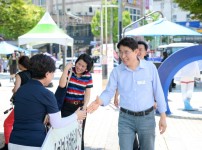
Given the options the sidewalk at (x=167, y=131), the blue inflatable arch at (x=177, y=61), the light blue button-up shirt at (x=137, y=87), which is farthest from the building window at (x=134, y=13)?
the light blue button-up shirt at (x=137, y=87)

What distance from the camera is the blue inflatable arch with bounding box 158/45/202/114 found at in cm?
1231

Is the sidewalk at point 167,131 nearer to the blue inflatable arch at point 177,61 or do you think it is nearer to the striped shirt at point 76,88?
the blue inflatable arch at point 177,61

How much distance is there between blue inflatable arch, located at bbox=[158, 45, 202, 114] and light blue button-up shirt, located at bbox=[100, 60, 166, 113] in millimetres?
7408

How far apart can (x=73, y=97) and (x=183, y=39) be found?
5331cm

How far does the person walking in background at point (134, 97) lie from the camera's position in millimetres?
4828

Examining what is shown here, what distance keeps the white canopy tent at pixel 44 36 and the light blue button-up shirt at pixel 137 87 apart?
42.7 feet

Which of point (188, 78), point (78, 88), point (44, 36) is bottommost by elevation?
point (188, 78)

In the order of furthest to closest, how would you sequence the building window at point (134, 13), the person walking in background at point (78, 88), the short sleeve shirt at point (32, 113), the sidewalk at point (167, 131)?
the building window at point (134, 13), the sidewalk at point (167, 131), the person walking in background at point (78, 88), the short sleeve shirt at point (32, 113)

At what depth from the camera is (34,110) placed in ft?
12.8

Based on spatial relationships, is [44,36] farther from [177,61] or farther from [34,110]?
[34,110]

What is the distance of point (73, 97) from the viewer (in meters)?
6.12

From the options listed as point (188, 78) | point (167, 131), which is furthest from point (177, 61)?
point (167, 131)

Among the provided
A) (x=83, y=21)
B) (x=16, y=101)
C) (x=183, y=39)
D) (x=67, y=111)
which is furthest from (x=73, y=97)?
(x=83, y=21)

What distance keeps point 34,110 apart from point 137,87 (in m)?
1.35
